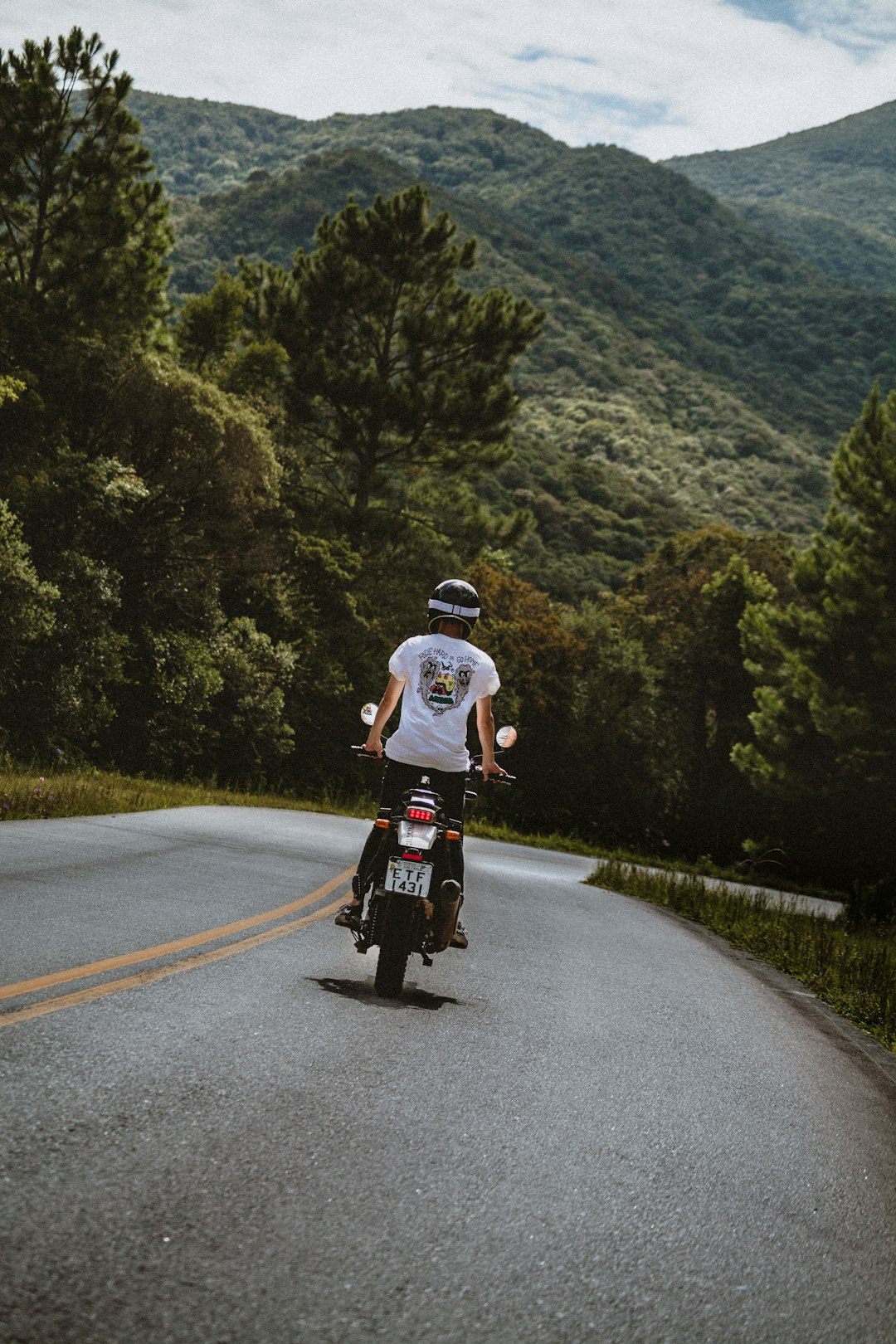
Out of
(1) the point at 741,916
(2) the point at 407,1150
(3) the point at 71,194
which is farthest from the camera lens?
(3) the point at 71,194

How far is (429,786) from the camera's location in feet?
25.5

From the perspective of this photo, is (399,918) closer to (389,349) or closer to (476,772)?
(476,772)

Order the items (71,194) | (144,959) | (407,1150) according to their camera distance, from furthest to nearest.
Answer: (71,194) < (144,959) < (407,1150)

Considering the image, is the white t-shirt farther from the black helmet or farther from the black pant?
the black helmet

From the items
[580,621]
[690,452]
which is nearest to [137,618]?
[580,621]

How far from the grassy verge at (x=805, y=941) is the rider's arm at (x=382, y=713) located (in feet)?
12.4

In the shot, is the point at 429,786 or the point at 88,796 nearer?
the point at 429,786

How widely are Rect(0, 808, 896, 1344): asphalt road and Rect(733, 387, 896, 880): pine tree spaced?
32.3 m

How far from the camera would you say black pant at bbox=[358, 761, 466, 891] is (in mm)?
7809

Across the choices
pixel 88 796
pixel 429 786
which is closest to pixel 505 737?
pixel 429 786

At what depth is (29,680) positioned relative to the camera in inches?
1247

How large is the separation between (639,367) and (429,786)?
150 metres

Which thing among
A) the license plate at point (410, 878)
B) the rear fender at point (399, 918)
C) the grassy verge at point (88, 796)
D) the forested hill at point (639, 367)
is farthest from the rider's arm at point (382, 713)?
the forested hill at point (639, 367)

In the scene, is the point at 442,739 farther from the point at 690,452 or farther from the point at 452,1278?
the point at 690,452
